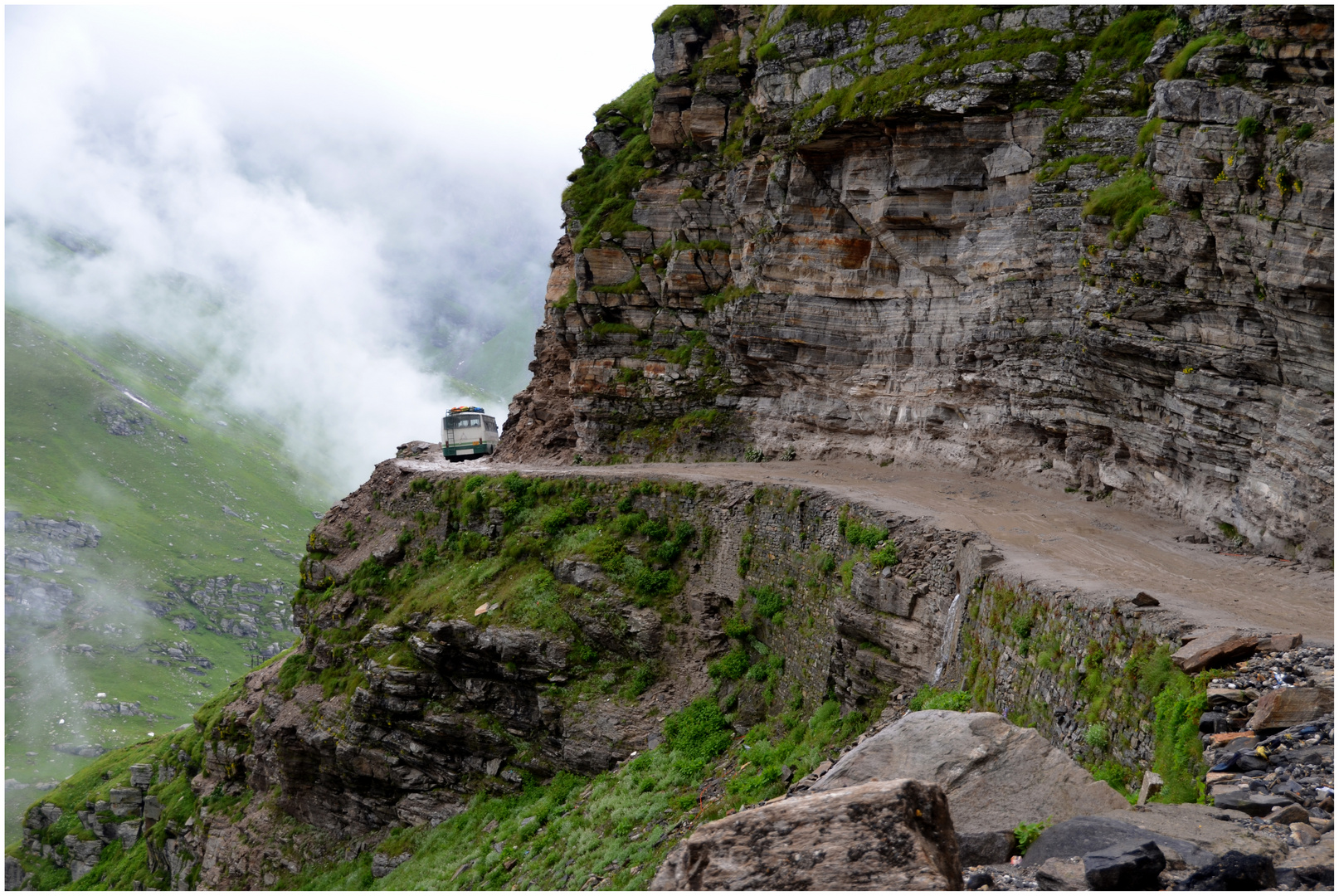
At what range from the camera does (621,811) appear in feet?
61.1

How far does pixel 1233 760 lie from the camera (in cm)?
730

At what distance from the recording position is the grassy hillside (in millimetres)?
86250

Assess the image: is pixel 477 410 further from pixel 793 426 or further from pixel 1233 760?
pixel 1233 760

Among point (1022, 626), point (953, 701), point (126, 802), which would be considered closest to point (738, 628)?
point (953, 701)

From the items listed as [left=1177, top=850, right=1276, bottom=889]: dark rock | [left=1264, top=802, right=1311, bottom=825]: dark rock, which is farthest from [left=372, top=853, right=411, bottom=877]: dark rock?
[left=1177, top=850, right=1276, bottom=889]: dark rock

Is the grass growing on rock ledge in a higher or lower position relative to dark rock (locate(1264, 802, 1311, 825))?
lower

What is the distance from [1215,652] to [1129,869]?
4.30m

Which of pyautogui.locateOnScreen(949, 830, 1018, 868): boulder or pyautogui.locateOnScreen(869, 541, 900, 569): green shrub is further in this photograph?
pyautogui.locateOnScreen(869, 541, 900, 569): green shrub

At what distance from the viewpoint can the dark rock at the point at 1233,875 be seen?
524 cm

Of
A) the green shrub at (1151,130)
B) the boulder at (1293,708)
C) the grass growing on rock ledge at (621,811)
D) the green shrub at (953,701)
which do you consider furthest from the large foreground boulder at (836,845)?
the green shrub at (1151,130)

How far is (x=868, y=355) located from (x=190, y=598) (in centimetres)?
11035

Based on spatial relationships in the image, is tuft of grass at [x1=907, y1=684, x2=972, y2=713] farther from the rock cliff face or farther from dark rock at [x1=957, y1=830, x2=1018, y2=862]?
the rock cliff face

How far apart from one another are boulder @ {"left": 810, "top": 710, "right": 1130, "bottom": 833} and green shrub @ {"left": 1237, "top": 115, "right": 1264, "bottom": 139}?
1264 centimetres

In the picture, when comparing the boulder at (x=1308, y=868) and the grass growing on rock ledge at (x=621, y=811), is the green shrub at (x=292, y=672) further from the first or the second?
the boulder at (x=1308, y=868)
